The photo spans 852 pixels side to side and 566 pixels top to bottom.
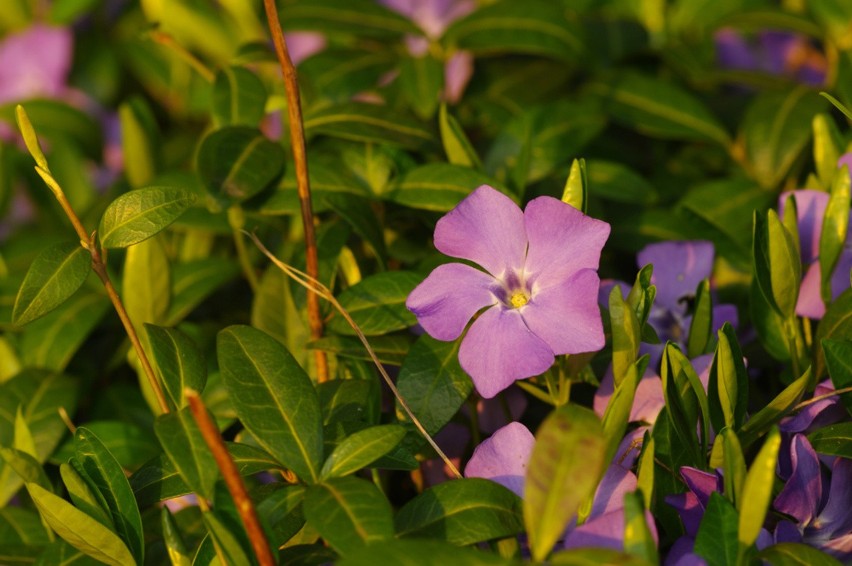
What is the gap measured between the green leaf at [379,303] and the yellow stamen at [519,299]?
0.12 m

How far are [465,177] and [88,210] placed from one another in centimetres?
64

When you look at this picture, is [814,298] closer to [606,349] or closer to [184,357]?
[606,349]

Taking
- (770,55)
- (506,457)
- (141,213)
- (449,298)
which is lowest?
(770,55)

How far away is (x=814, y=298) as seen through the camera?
37.9 inches

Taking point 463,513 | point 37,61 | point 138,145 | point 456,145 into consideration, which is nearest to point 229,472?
point 463,513

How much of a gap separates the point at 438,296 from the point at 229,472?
0.25 meters

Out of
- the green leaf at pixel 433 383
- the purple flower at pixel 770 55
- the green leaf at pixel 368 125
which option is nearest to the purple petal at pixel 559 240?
the green leaf at pixel 433 383

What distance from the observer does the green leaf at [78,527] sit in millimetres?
783

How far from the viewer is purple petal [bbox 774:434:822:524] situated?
2.61 ft

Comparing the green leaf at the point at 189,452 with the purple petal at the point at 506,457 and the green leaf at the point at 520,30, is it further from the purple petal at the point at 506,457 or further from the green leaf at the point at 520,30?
the green leaf at the point at 520,30

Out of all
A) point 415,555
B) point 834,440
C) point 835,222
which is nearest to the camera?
point 415,555

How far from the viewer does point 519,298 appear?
0.85 m

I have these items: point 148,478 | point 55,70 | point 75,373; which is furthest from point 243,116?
point 55,70

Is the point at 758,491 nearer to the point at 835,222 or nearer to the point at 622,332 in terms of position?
the point at 622,332
